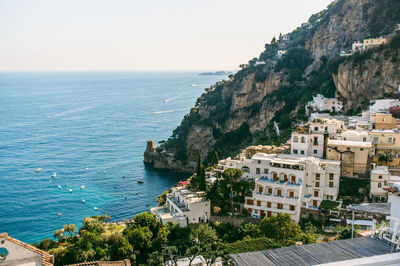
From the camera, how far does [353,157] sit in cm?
4275

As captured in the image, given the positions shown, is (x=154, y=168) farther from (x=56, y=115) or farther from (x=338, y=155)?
(x=56, y=115)

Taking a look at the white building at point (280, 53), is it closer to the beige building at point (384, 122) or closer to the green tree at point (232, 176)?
the beige building at point (384, 122)

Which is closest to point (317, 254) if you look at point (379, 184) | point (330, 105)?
point (379, 184)

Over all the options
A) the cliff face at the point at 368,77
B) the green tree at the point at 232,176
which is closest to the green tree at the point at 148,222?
the green tree at the point at 232,176

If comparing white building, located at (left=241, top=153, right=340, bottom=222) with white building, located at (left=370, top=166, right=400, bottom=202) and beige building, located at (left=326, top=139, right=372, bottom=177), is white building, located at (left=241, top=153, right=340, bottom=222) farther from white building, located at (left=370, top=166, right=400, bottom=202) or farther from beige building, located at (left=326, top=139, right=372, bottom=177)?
white building, located at (left=370, top=166, right=400, bottom=202)

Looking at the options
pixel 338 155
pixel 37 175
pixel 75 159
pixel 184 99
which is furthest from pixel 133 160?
pixel 184 99

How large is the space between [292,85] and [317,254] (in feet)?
271

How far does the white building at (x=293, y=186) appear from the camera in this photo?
128 feet

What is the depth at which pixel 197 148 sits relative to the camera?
101875mm

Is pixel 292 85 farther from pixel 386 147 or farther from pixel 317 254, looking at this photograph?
pixel 317 254

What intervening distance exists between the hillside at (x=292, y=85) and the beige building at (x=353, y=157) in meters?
22.5

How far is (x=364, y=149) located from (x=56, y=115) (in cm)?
12969


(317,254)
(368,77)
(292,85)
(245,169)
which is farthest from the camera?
(292,85)

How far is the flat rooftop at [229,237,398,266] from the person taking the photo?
12984 mm
